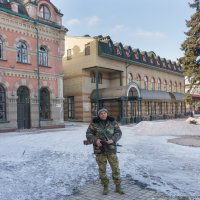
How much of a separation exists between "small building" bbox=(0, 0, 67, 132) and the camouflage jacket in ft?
42.7

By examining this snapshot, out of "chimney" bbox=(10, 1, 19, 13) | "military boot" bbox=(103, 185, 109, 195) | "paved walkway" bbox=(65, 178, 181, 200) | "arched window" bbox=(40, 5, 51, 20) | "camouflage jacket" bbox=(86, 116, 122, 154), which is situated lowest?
"paved walkway" bbox=(65, 178, 181, 200)

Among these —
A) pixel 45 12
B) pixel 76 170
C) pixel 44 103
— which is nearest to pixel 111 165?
pixel 76 170

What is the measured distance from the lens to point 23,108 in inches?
699

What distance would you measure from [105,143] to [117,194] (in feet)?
3.48

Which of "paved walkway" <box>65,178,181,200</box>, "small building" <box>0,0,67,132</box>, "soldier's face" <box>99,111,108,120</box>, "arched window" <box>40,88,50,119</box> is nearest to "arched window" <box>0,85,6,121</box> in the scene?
"small building" <box>0,0,67,132</box>

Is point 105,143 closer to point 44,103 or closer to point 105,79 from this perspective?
point 44,103

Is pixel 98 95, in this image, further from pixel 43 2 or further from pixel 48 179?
pixel 48 179

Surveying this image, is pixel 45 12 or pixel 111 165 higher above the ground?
pixel 45 12

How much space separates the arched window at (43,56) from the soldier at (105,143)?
15.5 metres

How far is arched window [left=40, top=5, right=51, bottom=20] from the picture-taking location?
19500mm

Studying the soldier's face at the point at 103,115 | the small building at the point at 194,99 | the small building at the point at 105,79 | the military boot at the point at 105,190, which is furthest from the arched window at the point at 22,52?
the small building at the point at 194,99

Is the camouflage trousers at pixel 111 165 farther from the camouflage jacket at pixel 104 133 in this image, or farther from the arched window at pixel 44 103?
the arched window at pixel 44 103

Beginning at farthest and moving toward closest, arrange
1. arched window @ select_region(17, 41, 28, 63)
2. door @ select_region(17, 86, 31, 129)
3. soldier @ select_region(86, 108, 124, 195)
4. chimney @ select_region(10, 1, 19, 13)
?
1. arched window @ select_region(17, 41, 28, 63)
2. door @ select_region(17, 86, 31, 129)
3. chimney @ select_region(10, 1, 19, 13)
4. soldier @ select_region(86, 108, 124, 195)

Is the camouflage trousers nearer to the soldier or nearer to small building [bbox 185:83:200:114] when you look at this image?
the soldier
